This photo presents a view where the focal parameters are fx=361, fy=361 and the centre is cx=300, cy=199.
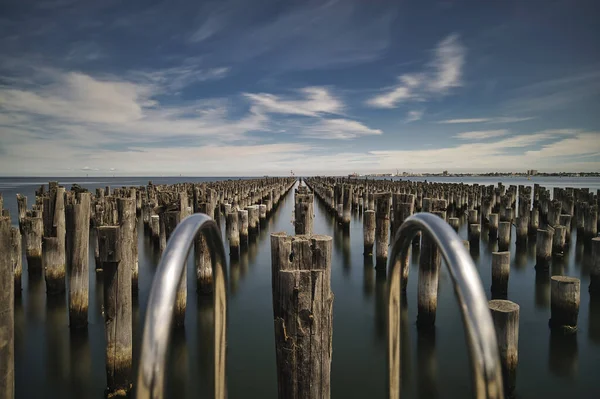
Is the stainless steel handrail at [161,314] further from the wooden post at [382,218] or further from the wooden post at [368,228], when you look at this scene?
the wooden post at [368,228]

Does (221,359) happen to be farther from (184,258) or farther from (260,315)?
(260,315)

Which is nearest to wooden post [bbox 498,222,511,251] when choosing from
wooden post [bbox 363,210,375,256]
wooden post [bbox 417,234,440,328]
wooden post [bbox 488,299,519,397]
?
wooden post [bbox 363,210,375,256]

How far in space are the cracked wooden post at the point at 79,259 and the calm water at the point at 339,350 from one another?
634 millimetres

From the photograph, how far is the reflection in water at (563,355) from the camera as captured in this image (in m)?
6.01

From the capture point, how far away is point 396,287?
2.58 m

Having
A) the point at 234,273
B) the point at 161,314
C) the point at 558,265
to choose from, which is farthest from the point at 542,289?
the point at 161,314

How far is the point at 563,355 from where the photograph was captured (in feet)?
20.9

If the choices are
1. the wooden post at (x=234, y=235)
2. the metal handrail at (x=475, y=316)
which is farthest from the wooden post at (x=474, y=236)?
the metal handrail at (x=475, y=316)

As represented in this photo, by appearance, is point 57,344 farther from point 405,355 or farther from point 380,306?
point 380,306

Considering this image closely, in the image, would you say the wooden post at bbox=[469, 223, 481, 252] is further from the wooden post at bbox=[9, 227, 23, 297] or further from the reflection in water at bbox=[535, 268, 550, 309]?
the wooden post at bbox=[9, 227, 23, 297]

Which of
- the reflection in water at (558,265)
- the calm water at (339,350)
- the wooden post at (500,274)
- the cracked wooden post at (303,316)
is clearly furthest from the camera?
the reflection in water at (558,265)

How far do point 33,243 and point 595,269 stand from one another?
569 inches

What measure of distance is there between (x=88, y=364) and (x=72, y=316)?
1060 millimetres

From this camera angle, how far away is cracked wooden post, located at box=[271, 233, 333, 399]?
8.29 feet
